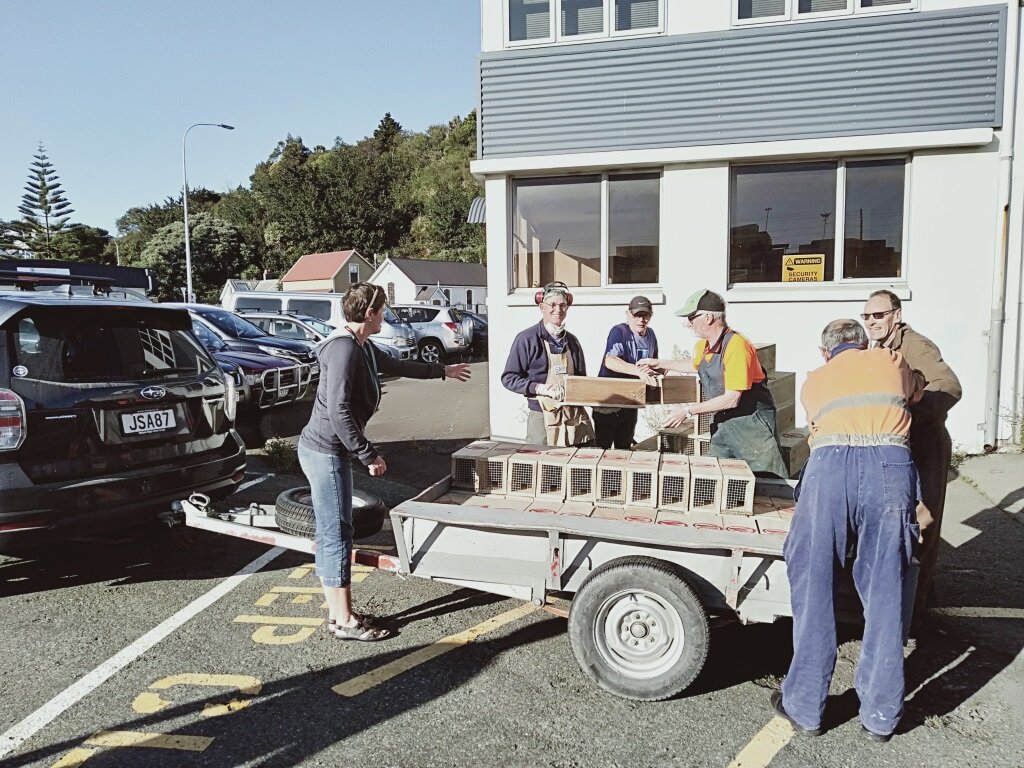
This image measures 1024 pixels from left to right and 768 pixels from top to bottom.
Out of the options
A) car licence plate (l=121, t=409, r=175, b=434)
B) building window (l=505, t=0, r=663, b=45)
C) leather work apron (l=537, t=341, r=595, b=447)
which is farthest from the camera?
building window (l=505, t=0, r=663, b=45)

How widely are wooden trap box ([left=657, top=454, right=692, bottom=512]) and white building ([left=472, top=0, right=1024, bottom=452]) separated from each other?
542 centimetres

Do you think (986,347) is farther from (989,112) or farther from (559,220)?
(559,220)

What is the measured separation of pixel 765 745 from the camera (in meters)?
3.12

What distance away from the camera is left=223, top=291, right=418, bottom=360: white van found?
18.8 meters

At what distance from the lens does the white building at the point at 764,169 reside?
823 centimetres

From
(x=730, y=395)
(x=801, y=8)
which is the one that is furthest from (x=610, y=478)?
(x=801, y=8)

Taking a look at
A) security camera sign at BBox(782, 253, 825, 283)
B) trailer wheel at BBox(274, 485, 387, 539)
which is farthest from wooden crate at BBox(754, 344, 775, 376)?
trailer wheel at BBox(274, 485, 387, 539)

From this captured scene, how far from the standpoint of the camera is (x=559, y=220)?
31.0ft

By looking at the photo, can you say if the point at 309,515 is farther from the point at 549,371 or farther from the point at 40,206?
the point at 40,206

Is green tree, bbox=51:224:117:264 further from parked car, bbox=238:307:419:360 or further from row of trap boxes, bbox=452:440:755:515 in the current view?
row of trap boxes, bbox=452:440:755:515

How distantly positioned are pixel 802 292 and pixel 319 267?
67.7 m

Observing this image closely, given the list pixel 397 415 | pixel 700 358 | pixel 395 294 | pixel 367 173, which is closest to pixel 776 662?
pixel 700 358

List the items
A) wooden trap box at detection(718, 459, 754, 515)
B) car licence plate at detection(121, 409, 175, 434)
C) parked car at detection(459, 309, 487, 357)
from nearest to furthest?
1. wooden trap box at detection(718, 459, 754, 515)
2. car licence plate at detection(121, 409, 175, 434)
3. parked car at detection(459, 309, 487, 357)

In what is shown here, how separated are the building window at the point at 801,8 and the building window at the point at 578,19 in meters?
0.95
